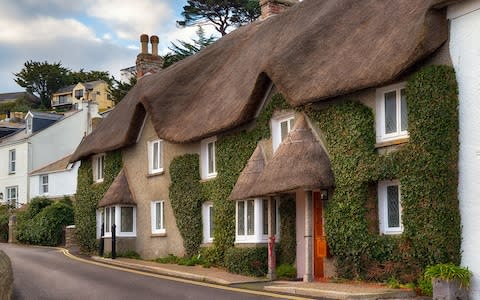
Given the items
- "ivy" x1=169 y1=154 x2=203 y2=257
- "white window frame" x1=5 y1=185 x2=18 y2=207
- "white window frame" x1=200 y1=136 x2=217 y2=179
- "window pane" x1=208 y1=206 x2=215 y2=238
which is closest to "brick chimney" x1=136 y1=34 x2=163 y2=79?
"ivy" x1=169 y1=154 x2=203 y2=257

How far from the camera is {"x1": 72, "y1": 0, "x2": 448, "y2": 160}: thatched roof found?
15.5 meters

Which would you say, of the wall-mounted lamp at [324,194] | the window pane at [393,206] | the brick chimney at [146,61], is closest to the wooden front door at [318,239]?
the wall-mounted lamp at [324,194]

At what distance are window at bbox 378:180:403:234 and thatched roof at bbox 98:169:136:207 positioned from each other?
45.5 feet

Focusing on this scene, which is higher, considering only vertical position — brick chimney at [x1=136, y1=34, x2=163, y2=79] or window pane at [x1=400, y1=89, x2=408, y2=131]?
brick chimney at [x1=136, y1=34, x2=163, y2=79]

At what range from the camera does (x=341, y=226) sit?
16.9 meters

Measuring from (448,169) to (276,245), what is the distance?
6.41 meters

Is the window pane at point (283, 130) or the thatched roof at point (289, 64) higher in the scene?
the thatched roof at point (289, 64)

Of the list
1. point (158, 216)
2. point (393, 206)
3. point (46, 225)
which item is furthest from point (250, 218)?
point (46, 225)

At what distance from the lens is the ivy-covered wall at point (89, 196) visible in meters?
30.1

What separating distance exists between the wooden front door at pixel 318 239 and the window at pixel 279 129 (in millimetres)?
2237

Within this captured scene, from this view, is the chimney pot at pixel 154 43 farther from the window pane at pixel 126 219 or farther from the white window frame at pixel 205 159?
the white window frame at pixel 205 159

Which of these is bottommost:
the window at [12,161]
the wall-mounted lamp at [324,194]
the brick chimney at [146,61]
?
the wall-mounted lamp at [324,194]

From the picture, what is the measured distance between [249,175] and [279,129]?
1.58m

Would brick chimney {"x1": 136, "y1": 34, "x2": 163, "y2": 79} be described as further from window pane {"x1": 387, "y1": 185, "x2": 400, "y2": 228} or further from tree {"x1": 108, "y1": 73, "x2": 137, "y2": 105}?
window pane {"x1": 387, "y1": 185, "x2": 400, "y2": 228}
